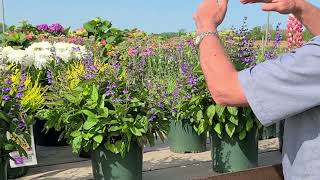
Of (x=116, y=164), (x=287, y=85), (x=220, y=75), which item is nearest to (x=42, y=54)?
(x=116, y=164)

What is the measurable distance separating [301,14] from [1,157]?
198cm

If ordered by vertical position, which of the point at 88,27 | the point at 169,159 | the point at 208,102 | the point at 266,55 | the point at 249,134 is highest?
the point at 88,27

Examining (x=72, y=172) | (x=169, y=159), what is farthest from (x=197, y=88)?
(x=72, y=172)

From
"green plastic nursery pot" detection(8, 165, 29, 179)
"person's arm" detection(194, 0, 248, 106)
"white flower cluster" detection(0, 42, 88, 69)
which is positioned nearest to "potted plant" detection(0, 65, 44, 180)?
"green plastic nursery pot" detection(8, 165, 29, 179)

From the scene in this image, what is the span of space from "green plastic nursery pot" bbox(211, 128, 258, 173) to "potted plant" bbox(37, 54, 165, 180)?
31.6 inches

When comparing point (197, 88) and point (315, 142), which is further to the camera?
point (197, 88)

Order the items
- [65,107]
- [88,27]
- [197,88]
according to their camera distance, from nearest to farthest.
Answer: [65,107] → [197,88] → [88,27]

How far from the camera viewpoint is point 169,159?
4676mm

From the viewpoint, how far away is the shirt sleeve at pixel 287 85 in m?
1.19

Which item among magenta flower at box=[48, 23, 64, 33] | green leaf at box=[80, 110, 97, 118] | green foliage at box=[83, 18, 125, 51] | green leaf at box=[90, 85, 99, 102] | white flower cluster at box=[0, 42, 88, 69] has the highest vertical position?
magenta flower at box=[48, 23, 64, 33]

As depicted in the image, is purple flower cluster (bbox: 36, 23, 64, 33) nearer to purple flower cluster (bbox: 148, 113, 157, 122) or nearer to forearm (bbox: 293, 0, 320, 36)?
purple flower cluster (bbox: 148, 113, 157, 122)

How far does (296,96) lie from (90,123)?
2.14 m

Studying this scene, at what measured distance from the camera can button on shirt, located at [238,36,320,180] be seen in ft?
3.92

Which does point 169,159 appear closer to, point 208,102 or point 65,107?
point 208,102
